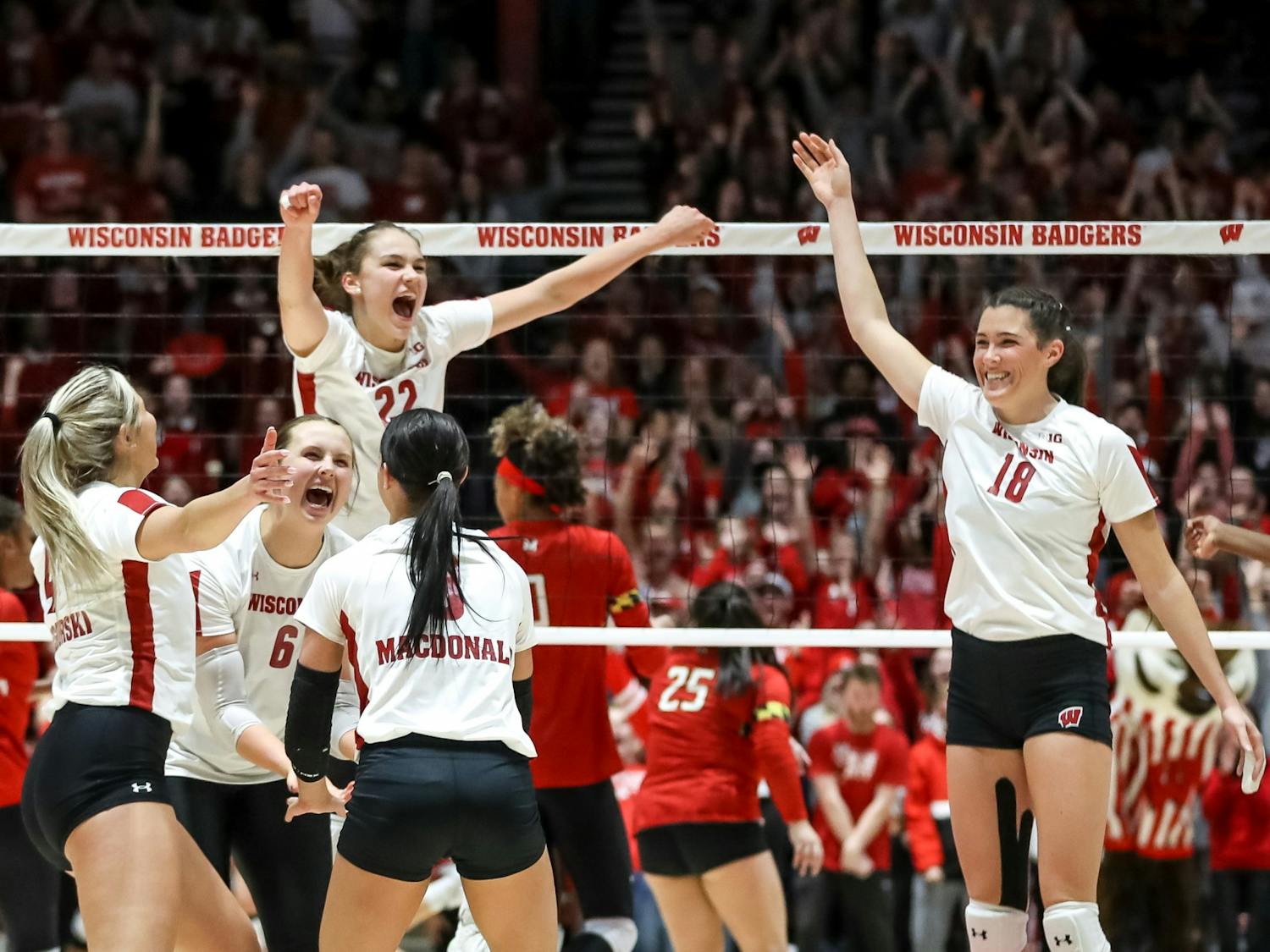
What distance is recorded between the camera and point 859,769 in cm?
885

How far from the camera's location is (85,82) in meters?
13.9

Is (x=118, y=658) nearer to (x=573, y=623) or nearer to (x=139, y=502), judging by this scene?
(x=139, y=502)

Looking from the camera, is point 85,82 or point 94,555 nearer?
point 94,555

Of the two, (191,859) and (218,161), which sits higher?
(218,161)

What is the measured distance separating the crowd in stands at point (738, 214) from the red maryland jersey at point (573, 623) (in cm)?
164

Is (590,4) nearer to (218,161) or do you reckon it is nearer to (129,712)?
(218,161)

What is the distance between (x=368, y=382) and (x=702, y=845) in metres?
2.50

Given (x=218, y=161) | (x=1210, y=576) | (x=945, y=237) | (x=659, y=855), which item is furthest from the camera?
(x=218, y=161)

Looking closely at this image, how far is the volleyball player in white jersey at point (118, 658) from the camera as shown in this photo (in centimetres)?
450

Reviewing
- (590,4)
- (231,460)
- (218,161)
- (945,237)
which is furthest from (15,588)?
(590,4)

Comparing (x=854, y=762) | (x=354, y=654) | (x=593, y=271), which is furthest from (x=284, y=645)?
(x=854, y=762)

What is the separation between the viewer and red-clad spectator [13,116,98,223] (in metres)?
12.9

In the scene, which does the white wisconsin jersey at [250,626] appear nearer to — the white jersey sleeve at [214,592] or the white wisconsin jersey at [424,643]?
the white jersey sleeve at [214,592]

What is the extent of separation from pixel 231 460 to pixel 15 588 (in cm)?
239
